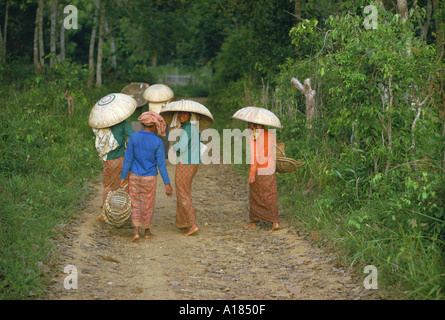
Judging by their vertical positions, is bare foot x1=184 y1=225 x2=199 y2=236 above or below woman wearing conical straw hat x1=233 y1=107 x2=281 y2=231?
below

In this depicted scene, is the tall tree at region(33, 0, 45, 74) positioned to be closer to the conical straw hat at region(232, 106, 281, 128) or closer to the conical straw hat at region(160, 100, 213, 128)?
the conical straw hat at region(160, 100, 213, 128)

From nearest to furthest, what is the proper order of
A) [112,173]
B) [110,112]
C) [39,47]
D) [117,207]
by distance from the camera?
[117,207] < [110,112] < [112,173] < [39,47]

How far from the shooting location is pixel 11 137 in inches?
347

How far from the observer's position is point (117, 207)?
7164mm

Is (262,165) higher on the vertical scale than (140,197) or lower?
higher

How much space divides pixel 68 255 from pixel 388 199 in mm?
3745

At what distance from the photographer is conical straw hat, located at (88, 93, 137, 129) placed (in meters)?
7.25

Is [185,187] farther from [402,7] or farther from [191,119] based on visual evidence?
[402,7]

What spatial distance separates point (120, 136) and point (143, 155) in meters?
0.63

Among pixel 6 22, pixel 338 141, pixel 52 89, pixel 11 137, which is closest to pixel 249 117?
pixel 338 141

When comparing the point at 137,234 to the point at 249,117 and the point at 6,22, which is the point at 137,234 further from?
the point at 6,22

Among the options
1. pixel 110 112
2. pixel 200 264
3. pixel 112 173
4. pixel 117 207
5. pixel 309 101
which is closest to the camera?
pixel 200 264

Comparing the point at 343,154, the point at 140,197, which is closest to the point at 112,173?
the point at 140,197

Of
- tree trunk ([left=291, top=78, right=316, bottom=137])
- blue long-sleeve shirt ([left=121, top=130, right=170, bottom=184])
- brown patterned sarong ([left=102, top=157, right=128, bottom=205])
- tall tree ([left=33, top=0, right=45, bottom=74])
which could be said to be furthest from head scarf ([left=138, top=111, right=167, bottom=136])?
tall tree ([left=33, top=0, right=45, bottom=74])
